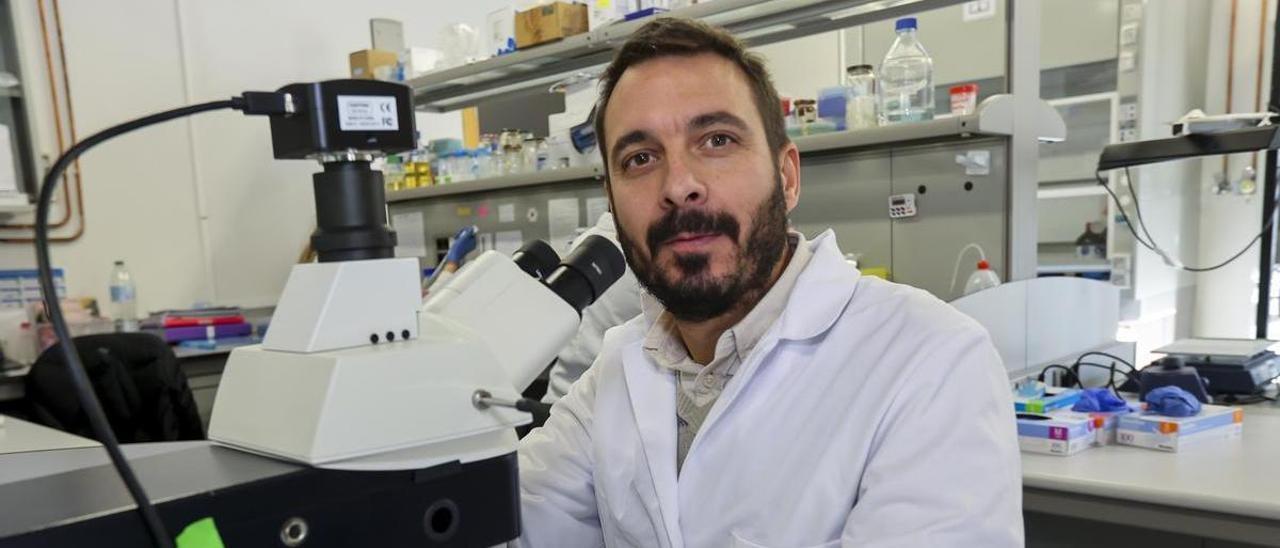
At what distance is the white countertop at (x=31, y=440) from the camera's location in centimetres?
112

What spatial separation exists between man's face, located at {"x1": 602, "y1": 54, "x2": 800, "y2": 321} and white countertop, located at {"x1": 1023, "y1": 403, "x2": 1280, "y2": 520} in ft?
2.26

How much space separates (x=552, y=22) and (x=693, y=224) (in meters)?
1.79

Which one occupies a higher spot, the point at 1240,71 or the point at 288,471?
the point at 1240,71

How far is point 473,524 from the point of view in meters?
0.59

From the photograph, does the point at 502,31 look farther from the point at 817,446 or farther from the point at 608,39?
the point at 817,446

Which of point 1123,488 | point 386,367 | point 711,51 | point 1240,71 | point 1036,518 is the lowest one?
point 1036,518

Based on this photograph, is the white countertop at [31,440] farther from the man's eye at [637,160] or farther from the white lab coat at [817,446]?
the man's eye at [637,160]

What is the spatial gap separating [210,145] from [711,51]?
3085 millimetres

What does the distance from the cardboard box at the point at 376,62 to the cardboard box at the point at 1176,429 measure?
2.83 m

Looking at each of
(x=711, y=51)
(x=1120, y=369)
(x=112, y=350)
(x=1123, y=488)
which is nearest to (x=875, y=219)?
(x=1120, y=369)

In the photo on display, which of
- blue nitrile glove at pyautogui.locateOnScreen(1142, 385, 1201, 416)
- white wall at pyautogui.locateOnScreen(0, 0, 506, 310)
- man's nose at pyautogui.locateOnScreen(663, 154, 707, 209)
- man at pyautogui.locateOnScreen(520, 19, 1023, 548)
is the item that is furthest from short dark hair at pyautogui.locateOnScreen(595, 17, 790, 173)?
white wall at pyautogui.locateOnScreen(0, 0, 506, 310)

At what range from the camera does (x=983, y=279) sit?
6.03ft

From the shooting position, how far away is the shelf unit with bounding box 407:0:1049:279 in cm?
178

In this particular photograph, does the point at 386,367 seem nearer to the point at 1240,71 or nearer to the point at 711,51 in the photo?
the point at 711,51
